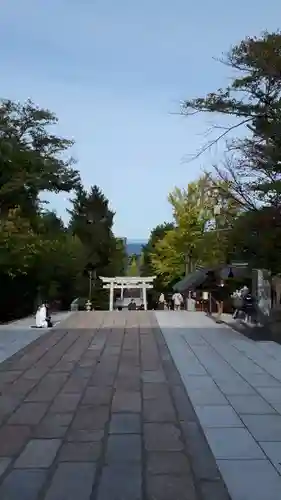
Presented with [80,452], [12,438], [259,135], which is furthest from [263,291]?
[80,452]

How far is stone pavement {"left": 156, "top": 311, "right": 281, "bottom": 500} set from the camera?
4309 millimetres

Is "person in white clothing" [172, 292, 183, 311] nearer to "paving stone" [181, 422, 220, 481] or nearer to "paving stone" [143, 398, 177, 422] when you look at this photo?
"paving stone" [143, 398, 177, 422]

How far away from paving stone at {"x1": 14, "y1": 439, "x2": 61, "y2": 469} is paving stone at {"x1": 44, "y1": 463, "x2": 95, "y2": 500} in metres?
0.17

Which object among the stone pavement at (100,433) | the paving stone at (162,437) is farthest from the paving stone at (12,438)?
the paving stone at (162,437)

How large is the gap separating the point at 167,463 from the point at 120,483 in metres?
0.55

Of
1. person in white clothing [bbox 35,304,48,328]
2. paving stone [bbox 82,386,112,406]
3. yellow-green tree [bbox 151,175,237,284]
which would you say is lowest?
paving stone [bbox 82,386,112,406]

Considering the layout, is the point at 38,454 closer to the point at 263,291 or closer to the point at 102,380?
the point at 102,380

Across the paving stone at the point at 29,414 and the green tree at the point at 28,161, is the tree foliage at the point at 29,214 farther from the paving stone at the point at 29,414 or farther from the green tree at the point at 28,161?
the paving stone at the point at 29,414

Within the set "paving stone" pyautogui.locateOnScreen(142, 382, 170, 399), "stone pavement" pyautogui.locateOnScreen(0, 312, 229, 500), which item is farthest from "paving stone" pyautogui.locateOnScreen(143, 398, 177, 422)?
"paving stone" pyautogui.locateOnScreen(142, 382, 170, 399)

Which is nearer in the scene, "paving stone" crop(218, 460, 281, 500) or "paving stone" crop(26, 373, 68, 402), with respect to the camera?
"paving stone" crop(218, 460, 281, 500)

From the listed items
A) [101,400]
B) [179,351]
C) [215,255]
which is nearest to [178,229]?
[215,255]

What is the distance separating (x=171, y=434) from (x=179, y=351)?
19.0ft

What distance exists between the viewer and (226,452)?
4840 millimetres

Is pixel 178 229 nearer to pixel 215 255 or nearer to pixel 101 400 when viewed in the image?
pixel 215 255
